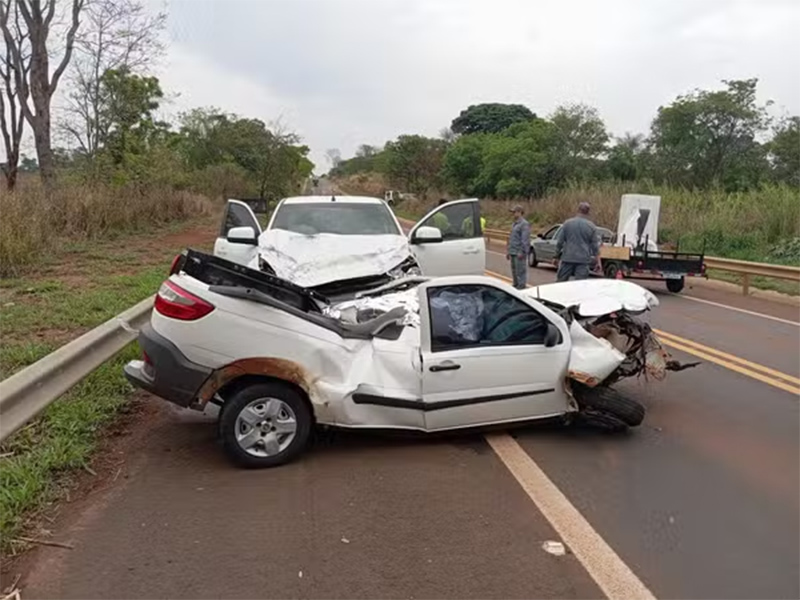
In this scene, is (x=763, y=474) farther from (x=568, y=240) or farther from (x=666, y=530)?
(x=568, y=240)

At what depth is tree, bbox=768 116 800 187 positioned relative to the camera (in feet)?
118

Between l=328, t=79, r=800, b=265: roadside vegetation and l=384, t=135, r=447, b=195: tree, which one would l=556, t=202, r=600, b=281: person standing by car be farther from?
l=384, t=135, r=447, b=195: tree

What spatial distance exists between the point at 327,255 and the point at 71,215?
14.9m

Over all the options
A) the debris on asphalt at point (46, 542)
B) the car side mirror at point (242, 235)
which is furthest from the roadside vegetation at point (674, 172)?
the debris on asphalt at point (46, 542)

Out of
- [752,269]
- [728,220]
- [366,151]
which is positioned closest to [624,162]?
[728,220]

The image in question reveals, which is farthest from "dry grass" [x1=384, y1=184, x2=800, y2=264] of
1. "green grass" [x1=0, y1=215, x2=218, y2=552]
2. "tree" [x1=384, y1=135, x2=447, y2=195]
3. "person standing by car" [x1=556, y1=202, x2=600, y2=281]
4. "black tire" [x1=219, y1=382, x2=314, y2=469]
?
"tree" [x1=384, y1=135, x2=447, y2=195]

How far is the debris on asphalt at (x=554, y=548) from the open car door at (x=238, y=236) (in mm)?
5146

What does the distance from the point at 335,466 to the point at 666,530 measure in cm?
205

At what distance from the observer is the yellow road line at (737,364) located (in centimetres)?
681

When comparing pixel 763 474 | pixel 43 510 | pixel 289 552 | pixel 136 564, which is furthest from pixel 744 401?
pixel 43 510

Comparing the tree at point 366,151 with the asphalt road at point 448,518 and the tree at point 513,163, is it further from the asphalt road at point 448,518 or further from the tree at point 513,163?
the asphalt road at point 448,518

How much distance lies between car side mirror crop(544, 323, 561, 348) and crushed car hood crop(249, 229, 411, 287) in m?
2.35

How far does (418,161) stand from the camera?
230 ft

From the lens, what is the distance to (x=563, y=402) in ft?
16.8
